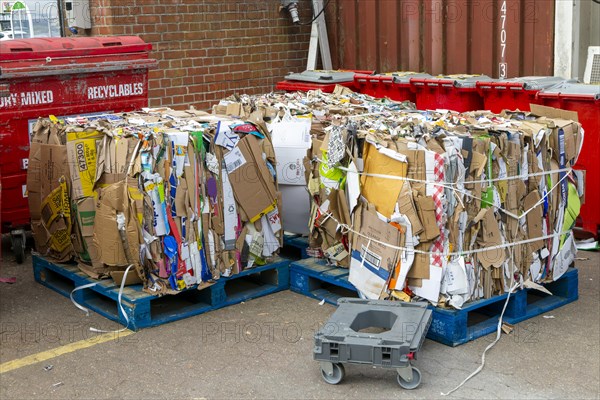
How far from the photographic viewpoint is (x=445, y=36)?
10375 millimetres

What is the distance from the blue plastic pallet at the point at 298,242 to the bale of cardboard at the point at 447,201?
1.09ft

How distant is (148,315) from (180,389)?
3.34 ft

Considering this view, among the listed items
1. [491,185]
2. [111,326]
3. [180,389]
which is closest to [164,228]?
[111,326]

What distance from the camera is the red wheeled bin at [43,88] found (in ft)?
24.6

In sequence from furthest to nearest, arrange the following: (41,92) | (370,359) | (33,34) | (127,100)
Result: (33,34) < (127,100) < (41,92) < (370,359)

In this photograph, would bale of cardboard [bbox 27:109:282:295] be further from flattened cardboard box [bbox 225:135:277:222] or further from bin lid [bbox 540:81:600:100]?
bin lid [bbox 540:81:600:100]

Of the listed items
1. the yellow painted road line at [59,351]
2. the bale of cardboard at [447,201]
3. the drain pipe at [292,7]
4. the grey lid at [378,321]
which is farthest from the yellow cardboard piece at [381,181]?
the drain pipe at [292,7]

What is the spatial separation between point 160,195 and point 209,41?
18.6 feet

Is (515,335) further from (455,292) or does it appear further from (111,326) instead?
(111,326)

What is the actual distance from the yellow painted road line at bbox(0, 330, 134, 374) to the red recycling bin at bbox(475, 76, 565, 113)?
4497 mm

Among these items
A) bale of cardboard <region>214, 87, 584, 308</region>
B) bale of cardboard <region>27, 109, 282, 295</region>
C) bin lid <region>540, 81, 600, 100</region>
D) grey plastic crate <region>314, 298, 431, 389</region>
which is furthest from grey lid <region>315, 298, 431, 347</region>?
bin lid <region>540, 81, 600, 100</region>

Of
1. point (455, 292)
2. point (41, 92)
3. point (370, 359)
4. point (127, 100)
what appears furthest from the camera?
point (127, 100)

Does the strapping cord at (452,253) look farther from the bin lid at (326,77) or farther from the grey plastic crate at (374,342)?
the bin lid at (326,77)

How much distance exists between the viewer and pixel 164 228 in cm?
579
